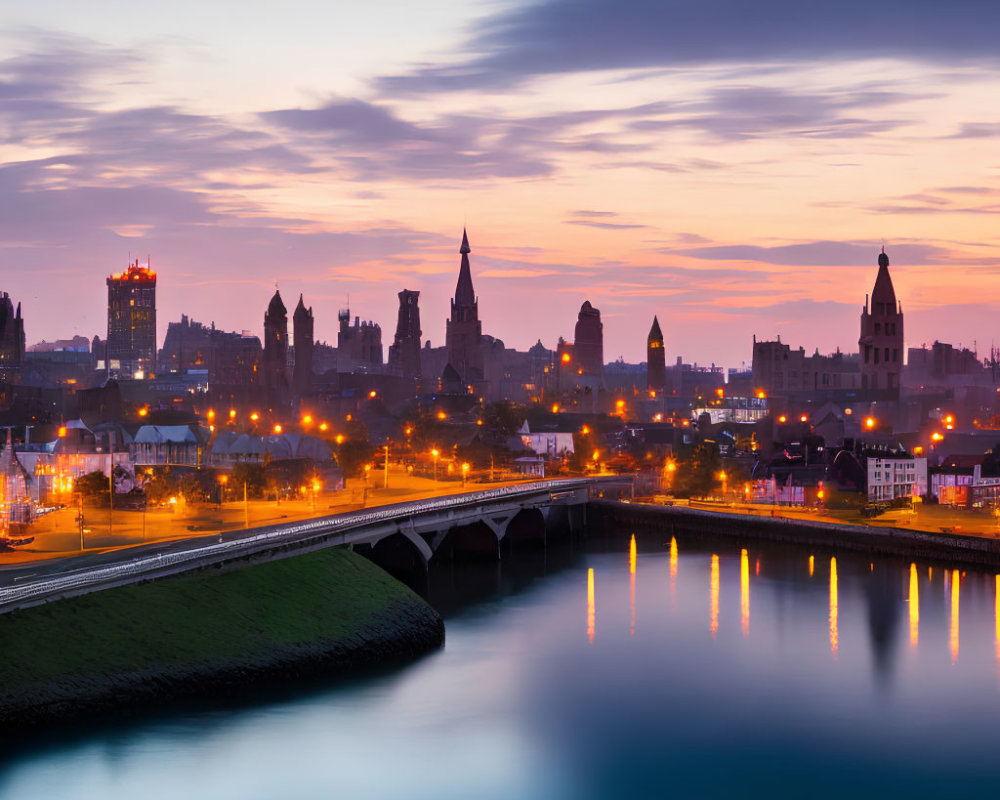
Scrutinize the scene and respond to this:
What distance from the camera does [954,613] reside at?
73375mm

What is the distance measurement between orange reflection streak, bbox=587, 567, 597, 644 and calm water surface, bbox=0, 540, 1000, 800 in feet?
0.86

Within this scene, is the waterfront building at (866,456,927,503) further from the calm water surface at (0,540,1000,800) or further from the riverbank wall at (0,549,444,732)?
the riverbank wall at (0,549,444,732)

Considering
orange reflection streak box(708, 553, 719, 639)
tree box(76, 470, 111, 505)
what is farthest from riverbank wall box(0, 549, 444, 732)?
tree box(76, 470, 111, 505)

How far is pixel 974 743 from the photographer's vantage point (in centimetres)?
5184

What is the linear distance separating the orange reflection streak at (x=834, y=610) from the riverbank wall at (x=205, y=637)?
20386 millimetres

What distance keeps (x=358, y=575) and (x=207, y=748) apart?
2104cm

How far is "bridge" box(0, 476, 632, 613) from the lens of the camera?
56.2 metres

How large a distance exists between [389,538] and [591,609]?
14.4 metres

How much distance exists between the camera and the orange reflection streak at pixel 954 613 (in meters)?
65.4

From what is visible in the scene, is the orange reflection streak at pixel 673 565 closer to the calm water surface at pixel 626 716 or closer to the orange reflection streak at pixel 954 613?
the calm water surface at pixel 626 716

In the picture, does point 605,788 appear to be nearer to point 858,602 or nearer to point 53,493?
point 858,602

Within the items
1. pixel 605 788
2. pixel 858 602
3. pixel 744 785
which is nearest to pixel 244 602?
pixel 605 788

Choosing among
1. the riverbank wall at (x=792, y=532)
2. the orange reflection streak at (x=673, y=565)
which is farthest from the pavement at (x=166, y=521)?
the orange reflection streak at (x=673, y=565)

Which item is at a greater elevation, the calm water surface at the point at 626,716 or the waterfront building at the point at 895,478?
the waterfront building at the point at 895,478
